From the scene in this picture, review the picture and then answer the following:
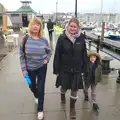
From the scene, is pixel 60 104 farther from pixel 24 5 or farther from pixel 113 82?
pixel 24 5

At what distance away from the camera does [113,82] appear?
6.68 metres

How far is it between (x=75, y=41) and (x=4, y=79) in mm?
3692

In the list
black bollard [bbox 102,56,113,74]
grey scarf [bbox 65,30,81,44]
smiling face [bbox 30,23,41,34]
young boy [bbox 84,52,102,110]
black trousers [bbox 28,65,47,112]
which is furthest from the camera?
black bollard [bbox 102,56,113,74]

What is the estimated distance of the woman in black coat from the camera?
13.6 feet

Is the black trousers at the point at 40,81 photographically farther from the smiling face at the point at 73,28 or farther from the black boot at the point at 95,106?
the black boot at the point at 95,106

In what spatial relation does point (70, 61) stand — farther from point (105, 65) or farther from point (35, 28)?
point (105, 65)

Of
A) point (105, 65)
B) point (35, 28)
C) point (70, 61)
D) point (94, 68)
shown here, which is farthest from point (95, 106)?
point (105, 65)

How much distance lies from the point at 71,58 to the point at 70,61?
2.4 inches

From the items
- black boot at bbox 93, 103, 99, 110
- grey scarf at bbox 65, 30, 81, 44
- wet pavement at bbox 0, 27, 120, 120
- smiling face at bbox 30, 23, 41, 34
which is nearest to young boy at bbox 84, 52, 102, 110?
black boot at bbox 93, 103, 99, 110

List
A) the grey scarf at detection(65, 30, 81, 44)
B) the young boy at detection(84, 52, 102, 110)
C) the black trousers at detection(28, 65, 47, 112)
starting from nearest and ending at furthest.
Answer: the grey scarf at detection(65, 30, 81, 44) → the black trousers at detection(28, 65, 47, 112) → the young boy at detection(84, 52, 102, 110)

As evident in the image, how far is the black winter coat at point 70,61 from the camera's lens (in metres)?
4.17

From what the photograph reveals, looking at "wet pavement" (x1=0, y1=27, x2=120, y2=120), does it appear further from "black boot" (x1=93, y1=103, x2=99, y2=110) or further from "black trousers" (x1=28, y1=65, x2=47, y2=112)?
"black trousers" (x1=28, y1=65, x2=47, y2=112)

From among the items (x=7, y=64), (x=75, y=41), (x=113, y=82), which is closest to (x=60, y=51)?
(x=75, y=41)

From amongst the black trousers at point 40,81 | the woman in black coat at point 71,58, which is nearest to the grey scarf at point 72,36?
the woman in black coat at point 71,58
